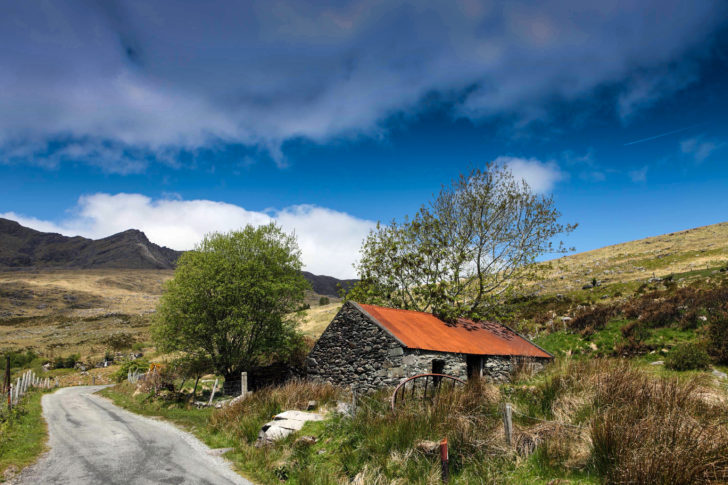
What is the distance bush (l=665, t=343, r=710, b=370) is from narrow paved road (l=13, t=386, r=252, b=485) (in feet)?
64.0

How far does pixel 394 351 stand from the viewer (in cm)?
1883

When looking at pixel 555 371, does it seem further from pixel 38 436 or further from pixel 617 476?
pixel 38 436

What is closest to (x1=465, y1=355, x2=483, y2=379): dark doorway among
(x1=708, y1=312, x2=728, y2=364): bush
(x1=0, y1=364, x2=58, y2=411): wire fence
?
(x1=708, y1=312, x2=728, y2=364): bush

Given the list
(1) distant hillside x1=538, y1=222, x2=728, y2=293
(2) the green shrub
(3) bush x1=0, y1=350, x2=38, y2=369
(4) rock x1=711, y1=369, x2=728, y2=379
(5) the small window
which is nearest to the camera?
(4) rock x1=711, y1=369, x2=728, y2=379

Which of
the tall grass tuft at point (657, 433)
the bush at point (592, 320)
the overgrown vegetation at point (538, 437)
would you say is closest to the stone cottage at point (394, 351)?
the overgrown vegetation at point (538, 437)

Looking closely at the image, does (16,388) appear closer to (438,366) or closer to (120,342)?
(438,366)

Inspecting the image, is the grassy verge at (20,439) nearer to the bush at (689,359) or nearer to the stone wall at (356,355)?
the stone wall at (356,355)

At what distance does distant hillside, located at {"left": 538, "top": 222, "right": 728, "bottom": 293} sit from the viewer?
52.4 metres

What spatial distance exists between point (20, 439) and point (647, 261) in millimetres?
74540

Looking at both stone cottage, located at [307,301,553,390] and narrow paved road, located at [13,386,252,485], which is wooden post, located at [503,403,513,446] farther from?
stone cottage, located at [307,301,553,390]

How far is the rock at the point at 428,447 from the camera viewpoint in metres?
9.41

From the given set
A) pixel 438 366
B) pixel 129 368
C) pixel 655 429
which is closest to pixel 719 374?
pixel 438 366

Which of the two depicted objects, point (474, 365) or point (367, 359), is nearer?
point (367, 359)

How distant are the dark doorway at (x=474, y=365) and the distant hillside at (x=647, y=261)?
36.1 metres
